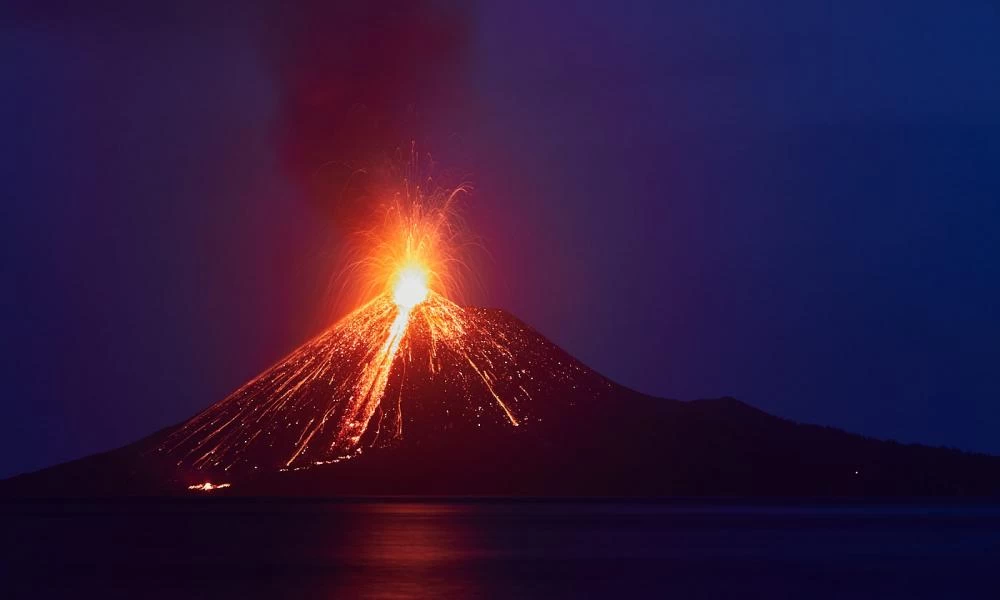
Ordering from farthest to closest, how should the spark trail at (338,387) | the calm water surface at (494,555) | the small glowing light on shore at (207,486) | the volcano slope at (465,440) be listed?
1. the spark trail at (338,387)
2. the volcano slope at (465,440)
3. the small glowing light on shore at (207,486)
4. the calm water surface at (494,555)

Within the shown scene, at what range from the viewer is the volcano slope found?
99500mm

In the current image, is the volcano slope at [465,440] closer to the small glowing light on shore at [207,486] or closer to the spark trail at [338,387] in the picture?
the spark trail at [338,387]

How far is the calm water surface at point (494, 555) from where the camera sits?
84.9ft

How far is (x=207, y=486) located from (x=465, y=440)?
21747 mm

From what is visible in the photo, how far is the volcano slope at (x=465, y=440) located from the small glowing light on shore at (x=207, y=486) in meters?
0.78

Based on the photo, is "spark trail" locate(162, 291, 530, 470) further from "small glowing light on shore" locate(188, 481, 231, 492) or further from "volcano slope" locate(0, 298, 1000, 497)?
"small glowing light on shore" locate(188, 481, 231, 492)

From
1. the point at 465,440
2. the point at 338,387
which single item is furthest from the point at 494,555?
the point at 338,387

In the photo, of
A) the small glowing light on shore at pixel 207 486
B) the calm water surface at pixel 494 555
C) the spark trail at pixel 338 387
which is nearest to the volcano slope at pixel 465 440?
the spark trail at pixel 338 387

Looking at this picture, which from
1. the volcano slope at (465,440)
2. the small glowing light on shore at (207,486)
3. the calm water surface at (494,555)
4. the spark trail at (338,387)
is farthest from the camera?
the spark trail at (338,387)

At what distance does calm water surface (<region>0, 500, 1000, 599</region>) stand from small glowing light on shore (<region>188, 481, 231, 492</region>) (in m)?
37.1

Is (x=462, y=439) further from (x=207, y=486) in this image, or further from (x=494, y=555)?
(x=494, y=555)

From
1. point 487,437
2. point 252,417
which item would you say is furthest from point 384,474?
point 252,417

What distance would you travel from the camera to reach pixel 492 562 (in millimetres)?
31969

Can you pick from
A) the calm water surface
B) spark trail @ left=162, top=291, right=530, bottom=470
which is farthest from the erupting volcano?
the calm water surface
